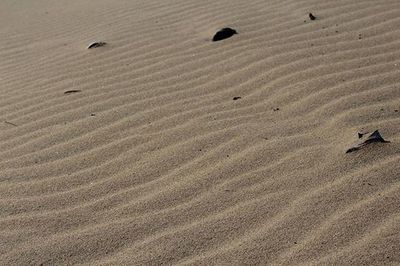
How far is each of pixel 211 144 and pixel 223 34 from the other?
1.77 metres

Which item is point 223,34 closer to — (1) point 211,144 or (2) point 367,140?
(1) point 211,144

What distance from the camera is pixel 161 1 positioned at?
651cm

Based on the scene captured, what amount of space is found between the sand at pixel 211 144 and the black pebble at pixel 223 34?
0.24 feet

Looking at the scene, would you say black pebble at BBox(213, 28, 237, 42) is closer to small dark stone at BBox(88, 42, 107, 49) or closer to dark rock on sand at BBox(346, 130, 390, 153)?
small dark stone at BBox(88, 42, 107, 49)

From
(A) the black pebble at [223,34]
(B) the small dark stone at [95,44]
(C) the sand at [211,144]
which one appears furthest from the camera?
(B) the small dark stone at [95,44]

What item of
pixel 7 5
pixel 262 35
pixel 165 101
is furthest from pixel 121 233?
pixel 7 5

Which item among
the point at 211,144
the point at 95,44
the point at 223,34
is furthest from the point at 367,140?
the point at 95,44

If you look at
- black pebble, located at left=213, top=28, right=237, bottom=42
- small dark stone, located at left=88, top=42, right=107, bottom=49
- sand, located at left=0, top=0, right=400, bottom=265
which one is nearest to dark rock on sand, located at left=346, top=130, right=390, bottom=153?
sand, located at left=0, top=0, right=400, bottom=265

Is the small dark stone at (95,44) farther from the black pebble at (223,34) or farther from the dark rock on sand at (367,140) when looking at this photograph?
the dark rock on sand at (367,140)

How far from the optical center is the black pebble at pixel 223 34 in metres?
4.95

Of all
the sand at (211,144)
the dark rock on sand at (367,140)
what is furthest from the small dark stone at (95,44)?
the dark rock on sand at (367,140)

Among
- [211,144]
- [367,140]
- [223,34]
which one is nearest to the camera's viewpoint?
[367,140]

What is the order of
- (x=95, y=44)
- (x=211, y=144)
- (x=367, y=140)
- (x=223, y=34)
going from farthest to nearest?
(x=95, y=44), (x=223, y=34), (x=211, y=144), (x=367, y=140)

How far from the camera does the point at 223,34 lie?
16.3 feet
